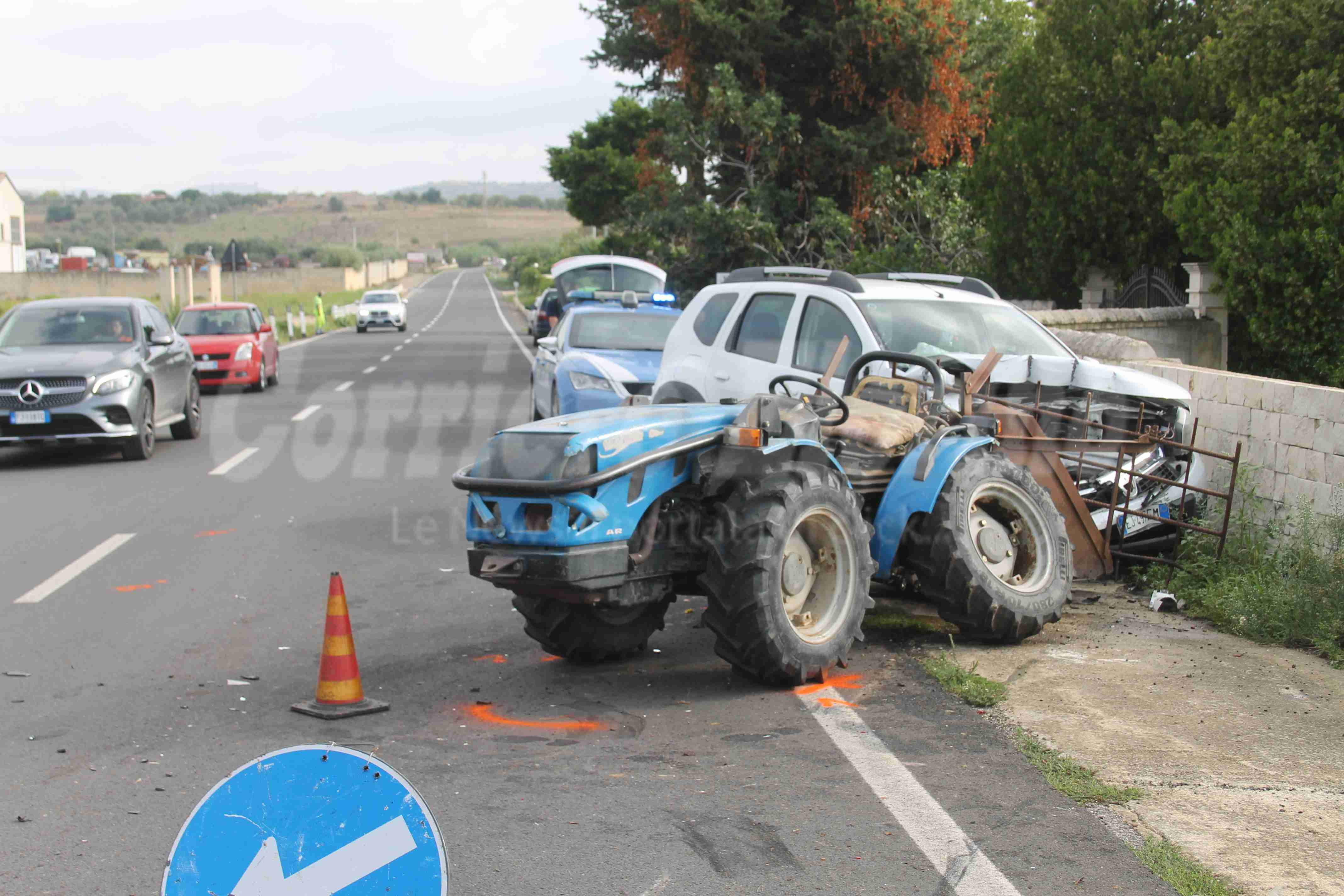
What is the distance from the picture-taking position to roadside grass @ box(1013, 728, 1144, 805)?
5.05m

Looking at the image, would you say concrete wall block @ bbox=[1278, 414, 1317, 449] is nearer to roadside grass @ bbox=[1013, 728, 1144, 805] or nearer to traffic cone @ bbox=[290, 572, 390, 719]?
roadside grass @ bbox=[1013, 728, 1144, 805]

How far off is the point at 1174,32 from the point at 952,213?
5919 millimetres

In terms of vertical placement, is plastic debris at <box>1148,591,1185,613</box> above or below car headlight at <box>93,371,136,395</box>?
below

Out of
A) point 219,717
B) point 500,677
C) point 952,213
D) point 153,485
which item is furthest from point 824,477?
point 952,213

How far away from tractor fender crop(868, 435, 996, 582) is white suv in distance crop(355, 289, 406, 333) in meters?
44.7

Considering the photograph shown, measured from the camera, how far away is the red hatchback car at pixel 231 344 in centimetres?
2359

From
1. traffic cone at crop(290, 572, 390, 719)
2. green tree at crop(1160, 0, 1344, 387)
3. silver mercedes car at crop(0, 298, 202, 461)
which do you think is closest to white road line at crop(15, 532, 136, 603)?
traffic cone at crop(290, 572, 390, 719)

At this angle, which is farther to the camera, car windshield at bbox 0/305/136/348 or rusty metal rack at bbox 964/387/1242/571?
car windshield at bbox 0/305/136/348

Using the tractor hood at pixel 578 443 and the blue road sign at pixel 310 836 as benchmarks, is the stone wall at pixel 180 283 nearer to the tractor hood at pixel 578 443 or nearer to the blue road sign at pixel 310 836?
the tractor hood at pixel 578 443

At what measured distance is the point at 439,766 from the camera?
5.45m

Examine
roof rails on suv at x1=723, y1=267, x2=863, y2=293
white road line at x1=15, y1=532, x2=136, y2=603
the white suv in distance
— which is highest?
roof rails on suv at x1=723, y1=267, x2=863, y2=293

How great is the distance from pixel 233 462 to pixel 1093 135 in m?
12.1

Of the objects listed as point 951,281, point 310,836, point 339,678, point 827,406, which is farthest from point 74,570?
point 310,836

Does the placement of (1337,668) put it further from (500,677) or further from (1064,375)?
(500,677)
